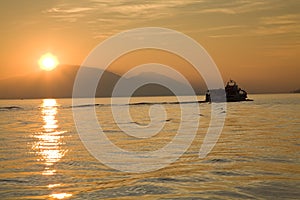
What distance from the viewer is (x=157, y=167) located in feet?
70.1

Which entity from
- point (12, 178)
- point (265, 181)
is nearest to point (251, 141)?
point (265, 181)

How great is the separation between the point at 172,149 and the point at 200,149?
77.4 inches

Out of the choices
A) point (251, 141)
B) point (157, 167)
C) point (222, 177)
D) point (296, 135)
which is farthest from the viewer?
point (296, 135)

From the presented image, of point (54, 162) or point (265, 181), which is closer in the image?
point (265, 181)

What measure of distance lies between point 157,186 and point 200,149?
12128 millimetres

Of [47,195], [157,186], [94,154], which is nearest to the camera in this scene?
[47,195]

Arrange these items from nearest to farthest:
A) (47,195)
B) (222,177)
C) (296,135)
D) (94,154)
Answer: (47,195) < (222,177) < (94,154) < (296,135)

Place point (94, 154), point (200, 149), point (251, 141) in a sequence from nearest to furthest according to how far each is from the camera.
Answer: point (94, 154)
point (200, 149)
point (251, 141)

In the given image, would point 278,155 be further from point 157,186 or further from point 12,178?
point 12,178

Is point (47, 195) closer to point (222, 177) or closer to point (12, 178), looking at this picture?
point (12, 178)

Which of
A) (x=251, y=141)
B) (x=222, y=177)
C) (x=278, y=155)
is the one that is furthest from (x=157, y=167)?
(x=251, y=141)

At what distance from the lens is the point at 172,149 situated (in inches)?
1125

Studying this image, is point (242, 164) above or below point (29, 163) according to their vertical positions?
below

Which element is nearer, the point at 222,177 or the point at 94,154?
the point at 222,177
